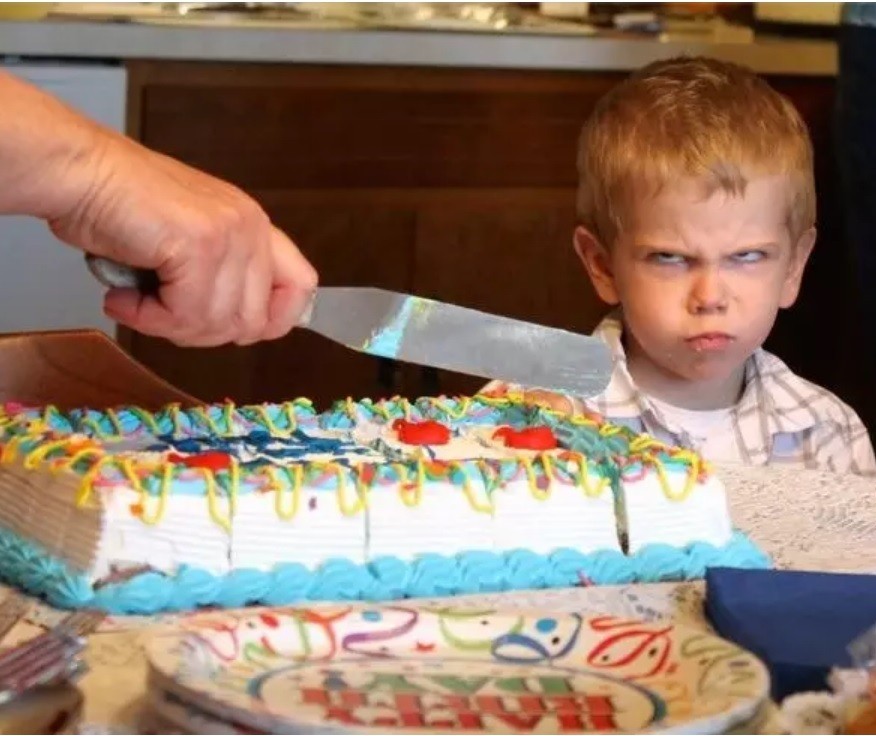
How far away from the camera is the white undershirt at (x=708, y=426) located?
1967 millimetres

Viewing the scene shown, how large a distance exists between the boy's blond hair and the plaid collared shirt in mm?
170

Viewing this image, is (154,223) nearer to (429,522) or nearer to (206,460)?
(206,460)

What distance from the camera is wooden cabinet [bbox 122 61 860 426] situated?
3.31m

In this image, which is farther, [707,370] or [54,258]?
[54,258]

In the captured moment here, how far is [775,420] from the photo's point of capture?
1994 millimetres

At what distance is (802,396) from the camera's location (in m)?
2.03

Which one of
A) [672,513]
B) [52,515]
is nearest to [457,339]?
[672,513]

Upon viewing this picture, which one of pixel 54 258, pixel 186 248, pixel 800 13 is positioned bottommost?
pixel 54 258

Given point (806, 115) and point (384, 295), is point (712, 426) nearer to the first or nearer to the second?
point (384, 295)

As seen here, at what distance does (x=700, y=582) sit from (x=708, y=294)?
0.70 m

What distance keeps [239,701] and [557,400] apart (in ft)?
3.14

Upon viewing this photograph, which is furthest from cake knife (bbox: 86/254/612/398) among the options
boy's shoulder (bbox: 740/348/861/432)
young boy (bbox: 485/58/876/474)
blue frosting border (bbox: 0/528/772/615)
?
boy's shoulder (bbox: 740/348/861/432)

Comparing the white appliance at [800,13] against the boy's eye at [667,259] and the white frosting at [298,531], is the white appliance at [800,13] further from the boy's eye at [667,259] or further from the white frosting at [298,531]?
the white frosting at [298,531]

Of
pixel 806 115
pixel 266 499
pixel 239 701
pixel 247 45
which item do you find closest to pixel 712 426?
pixel 266 499
